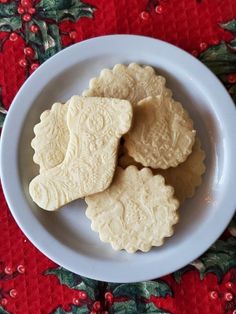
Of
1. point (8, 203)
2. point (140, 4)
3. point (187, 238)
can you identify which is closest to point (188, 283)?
point (187, 238)

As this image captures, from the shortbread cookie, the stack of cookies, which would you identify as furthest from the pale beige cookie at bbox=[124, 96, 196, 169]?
the shortbread cookie

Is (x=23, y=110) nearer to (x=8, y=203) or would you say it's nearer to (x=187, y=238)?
(x=8, y=203)

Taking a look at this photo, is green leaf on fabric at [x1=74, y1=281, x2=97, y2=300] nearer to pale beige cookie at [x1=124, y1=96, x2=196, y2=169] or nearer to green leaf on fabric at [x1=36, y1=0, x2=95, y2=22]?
pale beige cookie at [x1=124, y1=96, x2=196, y2=169]

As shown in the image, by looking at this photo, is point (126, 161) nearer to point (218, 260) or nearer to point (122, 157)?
point (122, 157)

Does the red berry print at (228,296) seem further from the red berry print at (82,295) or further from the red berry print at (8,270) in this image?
the red berry print at (8,270)

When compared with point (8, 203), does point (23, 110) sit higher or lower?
higher

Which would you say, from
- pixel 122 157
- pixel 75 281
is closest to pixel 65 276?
pixel 75 281
